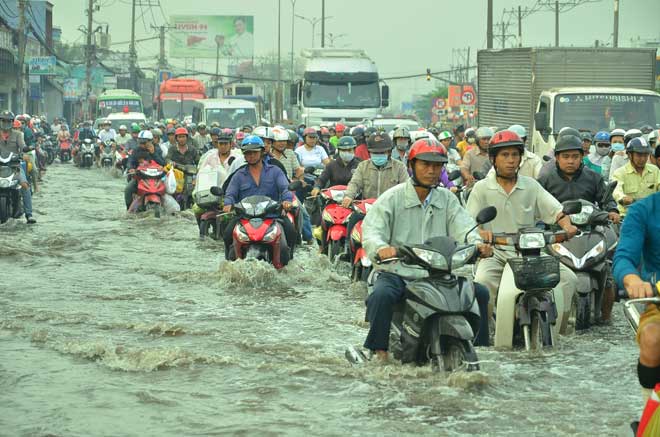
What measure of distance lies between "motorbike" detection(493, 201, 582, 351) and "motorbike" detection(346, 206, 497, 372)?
1026 mm

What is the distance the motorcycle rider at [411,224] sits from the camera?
7.63 metres

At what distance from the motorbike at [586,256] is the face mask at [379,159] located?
108 inches

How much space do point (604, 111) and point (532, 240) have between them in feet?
45.3

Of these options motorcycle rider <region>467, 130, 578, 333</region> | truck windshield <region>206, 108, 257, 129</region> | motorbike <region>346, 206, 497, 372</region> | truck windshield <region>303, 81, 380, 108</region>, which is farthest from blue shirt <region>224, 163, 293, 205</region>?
truck windshield <region>206, 108, 257, 129</region>

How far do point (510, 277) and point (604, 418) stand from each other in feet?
6.30

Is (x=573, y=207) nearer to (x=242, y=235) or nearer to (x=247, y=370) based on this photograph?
(x=247, y=370)

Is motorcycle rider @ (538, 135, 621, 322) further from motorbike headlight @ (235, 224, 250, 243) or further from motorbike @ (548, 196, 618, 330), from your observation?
motorbike headlight @ (235, 224, 250, 243)

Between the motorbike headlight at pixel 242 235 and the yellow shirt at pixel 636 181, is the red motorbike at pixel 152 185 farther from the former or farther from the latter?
the yellow shirt at pixel 636 181

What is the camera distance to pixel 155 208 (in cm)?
2014

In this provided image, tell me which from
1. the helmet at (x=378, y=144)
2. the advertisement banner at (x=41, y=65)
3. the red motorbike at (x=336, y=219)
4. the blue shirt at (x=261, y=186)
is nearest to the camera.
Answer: the helmet at (x=378, y=144)

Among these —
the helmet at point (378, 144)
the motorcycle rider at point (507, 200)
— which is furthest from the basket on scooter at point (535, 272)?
the helmet at point (378, 144)

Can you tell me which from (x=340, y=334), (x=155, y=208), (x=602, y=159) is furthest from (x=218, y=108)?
(x=340, y=334)

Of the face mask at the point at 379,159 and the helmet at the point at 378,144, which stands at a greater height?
the helmet at the point at 378,144

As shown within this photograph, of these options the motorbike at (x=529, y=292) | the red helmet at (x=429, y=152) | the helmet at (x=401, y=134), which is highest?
the helmet at (x=401, y=134)
